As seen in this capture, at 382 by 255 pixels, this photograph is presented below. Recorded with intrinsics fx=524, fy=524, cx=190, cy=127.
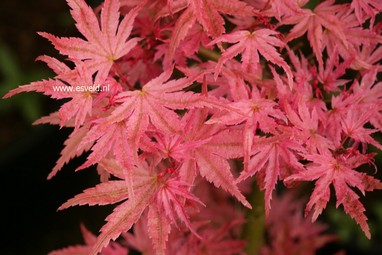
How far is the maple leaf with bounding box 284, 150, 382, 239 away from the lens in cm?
63

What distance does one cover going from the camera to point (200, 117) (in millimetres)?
635

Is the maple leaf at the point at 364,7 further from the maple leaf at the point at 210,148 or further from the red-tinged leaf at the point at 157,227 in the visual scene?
the red-tinged leaf at the point at 157,227

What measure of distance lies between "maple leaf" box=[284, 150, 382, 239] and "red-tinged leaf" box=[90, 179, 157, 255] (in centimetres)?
18

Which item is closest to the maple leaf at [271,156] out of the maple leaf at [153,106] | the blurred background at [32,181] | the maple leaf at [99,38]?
the maple leaf at [153,106]

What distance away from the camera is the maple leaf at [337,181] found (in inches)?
24.8

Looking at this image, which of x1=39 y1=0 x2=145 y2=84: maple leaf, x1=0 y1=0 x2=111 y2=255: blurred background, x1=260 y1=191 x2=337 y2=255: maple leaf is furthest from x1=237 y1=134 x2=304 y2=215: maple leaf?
x1=0 y1=0 x2=111 y2=255: blurred background

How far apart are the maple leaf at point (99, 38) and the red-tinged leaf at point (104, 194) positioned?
13 cm

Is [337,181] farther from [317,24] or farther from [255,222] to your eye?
[255,222]

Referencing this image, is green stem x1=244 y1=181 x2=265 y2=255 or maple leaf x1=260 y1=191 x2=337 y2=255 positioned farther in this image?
maple leaf x1=260 y1=191 x2=337 y2=255


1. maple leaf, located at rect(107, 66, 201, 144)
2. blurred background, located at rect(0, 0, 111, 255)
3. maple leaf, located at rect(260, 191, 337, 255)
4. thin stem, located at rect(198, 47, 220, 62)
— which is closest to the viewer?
maple leaf, located at rect(107, 66, 201, 144)

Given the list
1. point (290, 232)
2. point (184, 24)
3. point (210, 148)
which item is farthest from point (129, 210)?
point (290, 232)

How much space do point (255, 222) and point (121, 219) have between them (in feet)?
1.32

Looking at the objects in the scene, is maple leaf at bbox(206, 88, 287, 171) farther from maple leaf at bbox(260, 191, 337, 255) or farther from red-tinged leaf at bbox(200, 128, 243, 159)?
maple leaf at bbox(260, 191, 337, 255)

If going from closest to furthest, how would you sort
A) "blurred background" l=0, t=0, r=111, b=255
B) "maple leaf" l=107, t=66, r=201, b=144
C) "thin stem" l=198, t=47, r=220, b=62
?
"maple leaf" l=107, t=66, r=201, b=144 → "thin stem" l=198, t=47, r=220, b=62 → "blurred background" l=0, t=0, r=111, b=255
